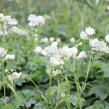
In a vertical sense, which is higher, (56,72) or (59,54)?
(59,54)

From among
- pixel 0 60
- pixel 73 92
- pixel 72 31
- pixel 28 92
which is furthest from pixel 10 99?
pixel 72 31

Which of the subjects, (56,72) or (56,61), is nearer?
(56,61)

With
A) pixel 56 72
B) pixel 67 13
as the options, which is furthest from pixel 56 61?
→ pixel 67 13

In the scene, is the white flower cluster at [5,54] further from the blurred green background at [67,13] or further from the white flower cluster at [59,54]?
the blurred green background at [67,13]

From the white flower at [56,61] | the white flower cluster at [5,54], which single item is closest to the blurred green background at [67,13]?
the white flower cluster at [5,54]

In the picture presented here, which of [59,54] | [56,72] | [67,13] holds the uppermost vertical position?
[67,13]


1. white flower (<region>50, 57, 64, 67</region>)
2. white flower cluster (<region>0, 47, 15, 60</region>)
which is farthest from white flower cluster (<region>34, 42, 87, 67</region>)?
white flower cluster (<region>0, 47, 15, 60</region>)

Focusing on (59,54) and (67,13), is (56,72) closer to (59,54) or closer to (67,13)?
(59,54)

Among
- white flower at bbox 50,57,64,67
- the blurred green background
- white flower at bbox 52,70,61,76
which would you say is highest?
the blurred green background

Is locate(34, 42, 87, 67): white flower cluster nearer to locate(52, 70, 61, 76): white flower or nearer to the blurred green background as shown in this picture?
locate(52, 70, 61, 76): white flower

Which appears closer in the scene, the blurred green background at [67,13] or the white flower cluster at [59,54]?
the white flower cluster at [59,54]

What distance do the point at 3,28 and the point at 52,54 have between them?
0.46 metres

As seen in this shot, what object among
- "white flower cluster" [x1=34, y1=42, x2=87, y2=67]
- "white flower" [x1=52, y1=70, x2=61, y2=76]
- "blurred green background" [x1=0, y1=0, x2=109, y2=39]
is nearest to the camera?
"white flower cluster" [x1=34, y1=42, x2=87, y2=67]

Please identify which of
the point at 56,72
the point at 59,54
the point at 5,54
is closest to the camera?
the point at 59,54
